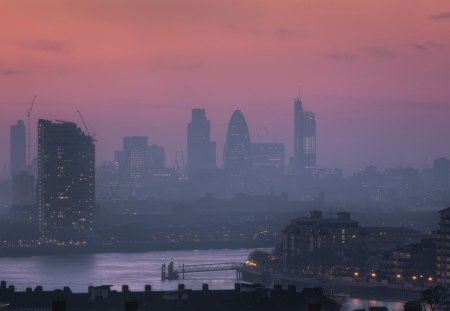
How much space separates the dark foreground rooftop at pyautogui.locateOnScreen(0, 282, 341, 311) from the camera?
41.8 meters

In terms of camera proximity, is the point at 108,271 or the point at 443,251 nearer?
the point at 443,251

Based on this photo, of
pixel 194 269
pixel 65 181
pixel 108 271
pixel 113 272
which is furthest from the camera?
pixel 65 181

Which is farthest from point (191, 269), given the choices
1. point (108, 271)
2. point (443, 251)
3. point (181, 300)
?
point (181, 300)

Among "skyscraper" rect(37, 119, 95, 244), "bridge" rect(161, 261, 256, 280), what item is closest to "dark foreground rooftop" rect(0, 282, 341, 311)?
"bridge" rect(161, 261, 256, 280)

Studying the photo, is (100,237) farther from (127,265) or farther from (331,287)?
(331,287)

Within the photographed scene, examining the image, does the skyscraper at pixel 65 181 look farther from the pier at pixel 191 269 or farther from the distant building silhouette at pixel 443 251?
the distant building silhouette at pixel 443 251

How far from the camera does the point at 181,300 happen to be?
137 ft

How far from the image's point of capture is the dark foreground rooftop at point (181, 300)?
41.8 metres

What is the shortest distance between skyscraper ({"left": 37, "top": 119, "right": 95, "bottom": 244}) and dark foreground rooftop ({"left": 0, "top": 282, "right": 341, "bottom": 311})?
103 m

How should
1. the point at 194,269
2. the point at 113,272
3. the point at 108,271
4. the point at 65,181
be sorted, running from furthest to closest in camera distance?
1. the point at 65,181
2. the point at 108,271
3. the point at 113,272
4. the point at 194,269

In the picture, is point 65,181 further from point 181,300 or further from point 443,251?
point 181,300

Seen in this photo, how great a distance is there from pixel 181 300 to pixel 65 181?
11736 centimetres

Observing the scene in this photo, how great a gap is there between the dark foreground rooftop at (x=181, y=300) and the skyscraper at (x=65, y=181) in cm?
10301

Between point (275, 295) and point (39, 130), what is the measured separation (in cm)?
12261
